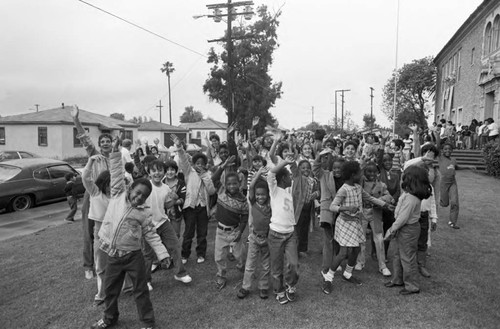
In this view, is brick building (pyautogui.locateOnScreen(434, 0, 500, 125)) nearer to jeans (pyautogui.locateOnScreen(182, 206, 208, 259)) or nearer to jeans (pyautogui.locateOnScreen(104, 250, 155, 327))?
jeans (pyautogui.locateOnScreen(182, 206, 208, 259))

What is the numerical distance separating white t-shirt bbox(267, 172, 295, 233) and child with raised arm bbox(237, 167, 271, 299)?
0.31 ft

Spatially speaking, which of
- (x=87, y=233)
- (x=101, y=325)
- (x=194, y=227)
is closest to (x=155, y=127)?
(x=194, y=227)

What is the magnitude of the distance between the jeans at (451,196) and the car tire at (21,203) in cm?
1107

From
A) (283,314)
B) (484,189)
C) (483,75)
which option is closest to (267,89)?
(483,75)

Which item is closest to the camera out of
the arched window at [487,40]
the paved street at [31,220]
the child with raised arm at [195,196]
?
the child with raised arm at [195,196]

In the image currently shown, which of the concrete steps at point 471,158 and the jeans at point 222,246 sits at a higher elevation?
the concrete steps at point 471,158

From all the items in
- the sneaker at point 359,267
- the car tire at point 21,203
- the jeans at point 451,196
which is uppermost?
the jeans at point 451,196

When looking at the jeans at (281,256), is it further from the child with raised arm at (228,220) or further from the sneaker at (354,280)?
the sneaker at (354,280)

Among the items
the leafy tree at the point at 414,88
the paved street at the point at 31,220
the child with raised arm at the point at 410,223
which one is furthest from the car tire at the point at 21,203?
the leafy tree at the point at 414,88

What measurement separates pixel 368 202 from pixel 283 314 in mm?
1810

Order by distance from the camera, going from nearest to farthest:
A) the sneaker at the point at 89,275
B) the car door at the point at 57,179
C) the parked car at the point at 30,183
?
the sneaker at the point at 89,275 < the parked car at the point at 30,183 < the car door at the point at 57,179

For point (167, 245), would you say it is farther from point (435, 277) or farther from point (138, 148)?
point (138, 148)

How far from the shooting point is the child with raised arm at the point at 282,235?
370 centimetres

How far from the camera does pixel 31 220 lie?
8781 mm
